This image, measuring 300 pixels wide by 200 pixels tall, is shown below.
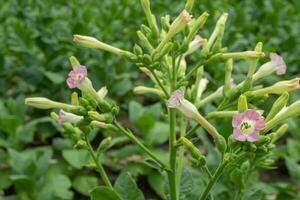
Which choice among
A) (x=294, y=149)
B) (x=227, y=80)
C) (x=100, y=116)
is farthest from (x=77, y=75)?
(x=294, y=149)

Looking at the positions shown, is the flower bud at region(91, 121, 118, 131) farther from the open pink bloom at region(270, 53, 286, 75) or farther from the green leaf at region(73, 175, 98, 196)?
the green leaf at region(73, 175, 98, 196)

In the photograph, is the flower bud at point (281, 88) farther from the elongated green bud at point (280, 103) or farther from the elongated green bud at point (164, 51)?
the elongated green bud at point (164, 51)

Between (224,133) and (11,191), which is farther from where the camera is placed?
(11,191)

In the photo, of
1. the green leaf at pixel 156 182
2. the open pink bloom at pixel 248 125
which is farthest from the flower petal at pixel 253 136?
the green leaf at pixel 156 182

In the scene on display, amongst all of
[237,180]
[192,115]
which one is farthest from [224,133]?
[192,115]

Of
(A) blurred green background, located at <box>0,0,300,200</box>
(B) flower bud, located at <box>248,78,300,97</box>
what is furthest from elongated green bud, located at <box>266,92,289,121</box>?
(A) blurred green background, located at <box>0,0,300,200</box>

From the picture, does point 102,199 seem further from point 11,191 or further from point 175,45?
point 11,191

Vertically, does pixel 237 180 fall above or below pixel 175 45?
below
